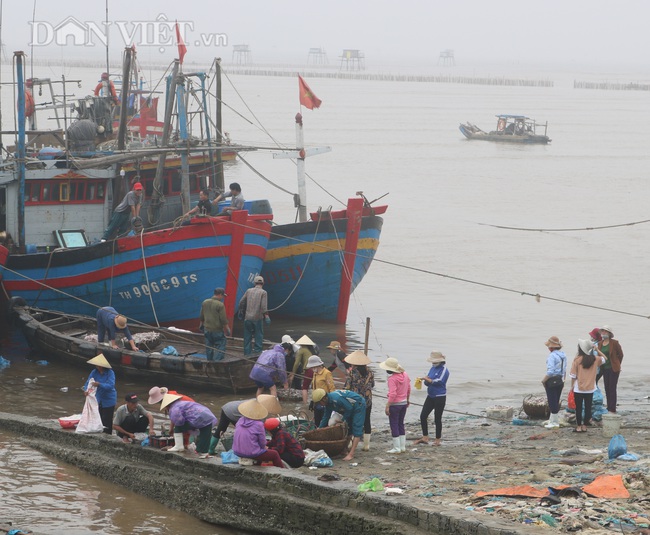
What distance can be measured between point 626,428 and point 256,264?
8836mm

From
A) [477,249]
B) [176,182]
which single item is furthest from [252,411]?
[477,249]

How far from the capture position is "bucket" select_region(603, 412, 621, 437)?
13188 mm

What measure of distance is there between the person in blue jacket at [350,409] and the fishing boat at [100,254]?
802cm

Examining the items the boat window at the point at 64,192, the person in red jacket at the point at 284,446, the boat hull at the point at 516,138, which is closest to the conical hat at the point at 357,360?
the person in red jacket at the point at 284,446

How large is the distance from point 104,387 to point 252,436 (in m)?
2.47

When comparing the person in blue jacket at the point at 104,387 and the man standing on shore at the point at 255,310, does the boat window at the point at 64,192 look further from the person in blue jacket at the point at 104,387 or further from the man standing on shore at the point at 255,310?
the person in blue jacket at the point at 104,387

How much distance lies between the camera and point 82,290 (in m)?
20.8

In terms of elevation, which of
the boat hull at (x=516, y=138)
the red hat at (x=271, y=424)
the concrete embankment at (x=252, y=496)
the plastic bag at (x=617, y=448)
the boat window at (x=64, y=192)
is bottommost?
the concrete embankment at (x=252, y=496)

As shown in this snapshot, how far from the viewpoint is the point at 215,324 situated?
16609 mm

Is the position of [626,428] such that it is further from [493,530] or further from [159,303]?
[159,303]

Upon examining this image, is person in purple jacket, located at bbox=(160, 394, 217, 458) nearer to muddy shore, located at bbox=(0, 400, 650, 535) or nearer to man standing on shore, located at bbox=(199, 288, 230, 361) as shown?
muddy shore, located at bbox=(0, 400, 650, 535)

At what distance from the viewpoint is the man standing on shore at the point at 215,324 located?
16500 mm

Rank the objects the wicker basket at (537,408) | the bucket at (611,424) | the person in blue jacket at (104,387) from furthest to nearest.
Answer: the wicker basket at (537,408), the bucket at (611,424), the person in blue jacket at (104,387)

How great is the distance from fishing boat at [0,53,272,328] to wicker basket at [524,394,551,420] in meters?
6.96
